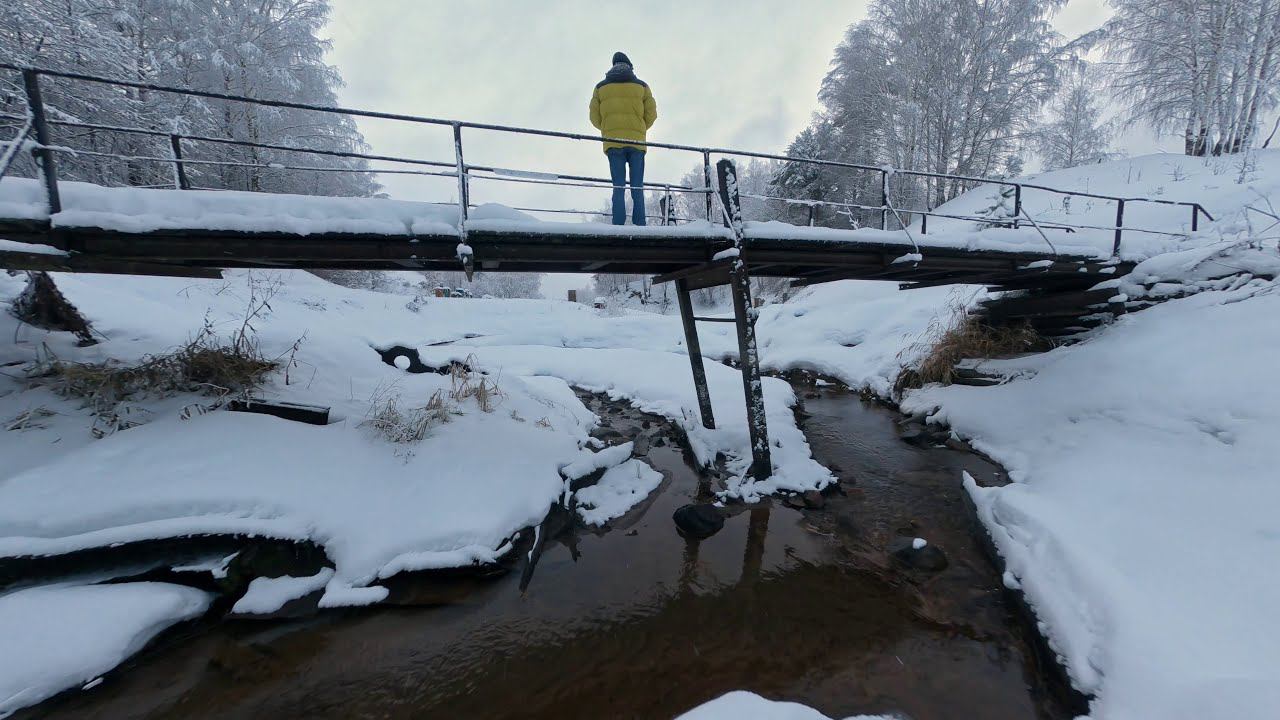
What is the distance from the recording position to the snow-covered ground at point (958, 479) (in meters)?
3.25

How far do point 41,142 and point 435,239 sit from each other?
2.82m

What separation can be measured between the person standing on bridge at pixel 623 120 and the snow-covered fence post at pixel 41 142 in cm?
509

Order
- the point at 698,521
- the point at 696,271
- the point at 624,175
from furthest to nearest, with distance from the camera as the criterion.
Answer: the point at 696,271
the point at 624,175
the point at 698,521

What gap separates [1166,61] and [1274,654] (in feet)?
79.9

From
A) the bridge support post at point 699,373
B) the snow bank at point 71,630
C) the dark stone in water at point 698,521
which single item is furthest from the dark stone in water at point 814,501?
the snow bank at point 71,630

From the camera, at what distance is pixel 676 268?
24.0 ft

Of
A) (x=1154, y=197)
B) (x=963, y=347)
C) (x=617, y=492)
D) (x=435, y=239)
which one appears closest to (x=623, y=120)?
(x=435, y=239)

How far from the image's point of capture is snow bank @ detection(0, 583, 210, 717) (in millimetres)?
3004

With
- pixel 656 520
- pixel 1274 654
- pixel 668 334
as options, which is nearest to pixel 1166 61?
pixel 668 334

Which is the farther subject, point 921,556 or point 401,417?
point 401,417

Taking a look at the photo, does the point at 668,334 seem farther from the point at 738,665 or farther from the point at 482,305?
the point at 738,665

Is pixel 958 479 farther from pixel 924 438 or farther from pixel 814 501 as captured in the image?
pixel 814 501

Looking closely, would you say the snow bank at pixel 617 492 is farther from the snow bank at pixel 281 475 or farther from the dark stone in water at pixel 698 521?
the dark stone in water at pixel 698 521

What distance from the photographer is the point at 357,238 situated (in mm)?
4449
